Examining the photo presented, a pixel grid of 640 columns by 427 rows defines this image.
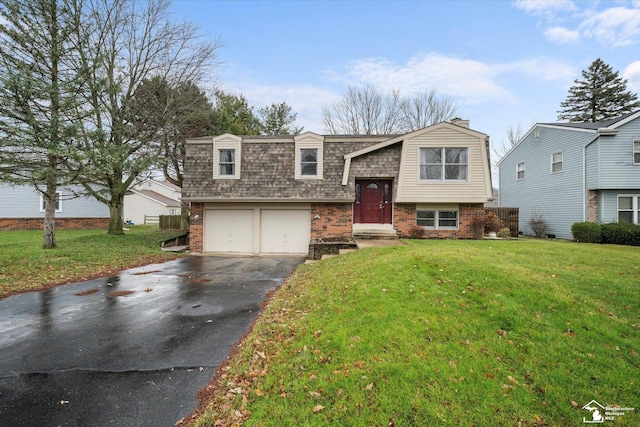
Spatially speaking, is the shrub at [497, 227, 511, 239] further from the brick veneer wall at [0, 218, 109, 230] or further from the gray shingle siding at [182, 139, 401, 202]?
the brick veneer wall at [0, 218, 109, 230]

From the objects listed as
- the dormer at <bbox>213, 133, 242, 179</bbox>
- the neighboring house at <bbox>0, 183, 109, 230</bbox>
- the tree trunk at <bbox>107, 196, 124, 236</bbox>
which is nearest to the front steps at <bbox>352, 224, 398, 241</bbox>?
the dormer at <bbox>213, 133, 242, 179</bbox>

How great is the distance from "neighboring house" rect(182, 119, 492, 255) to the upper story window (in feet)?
0.16

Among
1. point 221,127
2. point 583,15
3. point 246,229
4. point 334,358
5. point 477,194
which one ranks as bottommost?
point 334,358

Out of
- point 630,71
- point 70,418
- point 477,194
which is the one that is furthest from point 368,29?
point 630,71

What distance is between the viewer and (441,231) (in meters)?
13.1

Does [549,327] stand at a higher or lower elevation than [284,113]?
lower

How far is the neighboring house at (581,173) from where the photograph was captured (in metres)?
14.3

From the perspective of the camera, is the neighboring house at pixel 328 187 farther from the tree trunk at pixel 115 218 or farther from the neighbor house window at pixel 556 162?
the neighbor house window at pixel 556 162

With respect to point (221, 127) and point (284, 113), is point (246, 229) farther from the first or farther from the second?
point (284, 113)

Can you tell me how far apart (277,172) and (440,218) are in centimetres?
781

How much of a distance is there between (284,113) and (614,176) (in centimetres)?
2248

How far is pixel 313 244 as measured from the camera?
12195 millimetres

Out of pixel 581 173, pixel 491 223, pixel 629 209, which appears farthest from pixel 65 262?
pixel 629 209

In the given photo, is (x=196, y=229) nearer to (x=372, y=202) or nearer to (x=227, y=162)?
(x=227, y=162)
